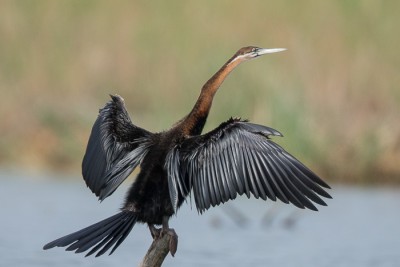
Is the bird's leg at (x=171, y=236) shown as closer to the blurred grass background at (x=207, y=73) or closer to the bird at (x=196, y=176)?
the bird at (x=196, y=176)

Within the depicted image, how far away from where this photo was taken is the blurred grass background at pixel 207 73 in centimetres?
1284

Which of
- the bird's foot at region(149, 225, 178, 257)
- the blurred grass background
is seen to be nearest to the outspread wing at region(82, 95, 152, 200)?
the bird's foot at region(149, 225, 178, 257)

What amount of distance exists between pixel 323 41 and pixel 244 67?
4.65 ft

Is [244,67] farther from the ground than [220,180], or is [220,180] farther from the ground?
[244,67]

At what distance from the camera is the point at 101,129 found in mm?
7715

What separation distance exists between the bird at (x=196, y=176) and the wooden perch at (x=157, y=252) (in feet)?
0.14

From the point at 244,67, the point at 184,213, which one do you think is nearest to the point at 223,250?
the point at 184,213

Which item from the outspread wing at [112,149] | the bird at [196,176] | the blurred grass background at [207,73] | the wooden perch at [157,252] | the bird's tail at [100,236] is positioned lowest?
the wooden perch at [157,252]

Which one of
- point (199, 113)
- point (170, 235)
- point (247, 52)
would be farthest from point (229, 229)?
point (170, 235)

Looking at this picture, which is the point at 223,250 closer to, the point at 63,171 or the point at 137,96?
the point at 63,171

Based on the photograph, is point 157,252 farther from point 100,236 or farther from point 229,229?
point 229,229

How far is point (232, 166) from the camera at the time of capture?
6.98 m

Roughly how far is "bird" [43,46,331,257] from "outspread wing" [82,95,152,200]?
1 centimetres

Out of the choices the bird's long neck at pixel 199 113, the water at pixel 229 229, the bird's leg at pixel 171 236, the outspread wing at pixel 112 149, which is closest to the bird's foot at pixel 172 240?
the bird's leg at pixel 171 236
